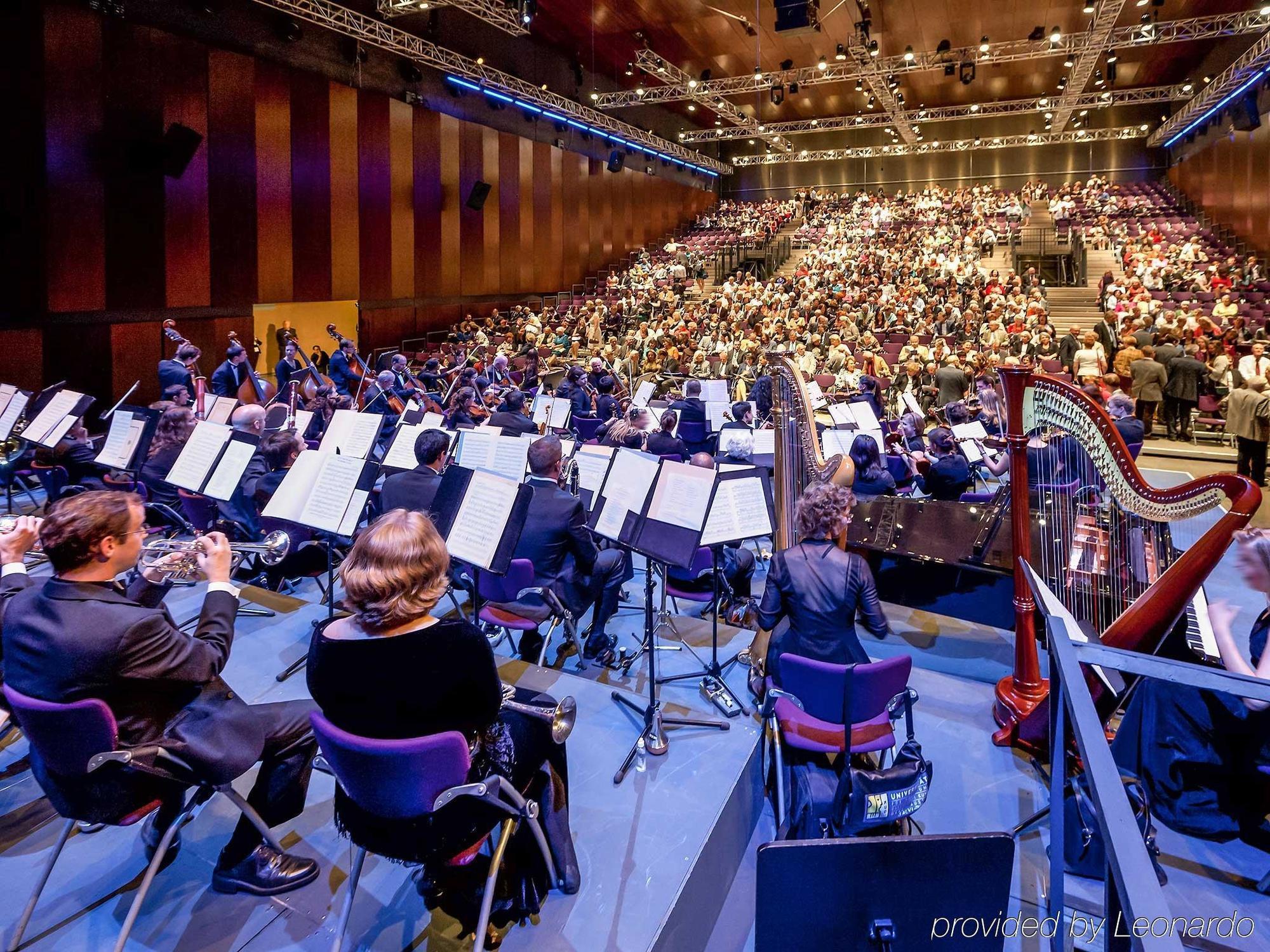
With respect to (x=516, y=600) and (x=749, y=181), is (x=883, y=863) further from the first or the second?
(x=749, y=181)

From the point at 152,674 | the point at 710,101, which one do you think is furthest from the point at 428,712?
the point at 710,101

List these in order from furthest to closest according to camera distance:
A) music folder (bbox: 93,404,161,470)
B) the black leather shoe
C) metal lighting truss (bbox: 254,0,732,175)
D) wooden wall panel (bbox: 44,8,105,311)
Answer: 1. metal lighting truss (bbox: 254,0,732,175)
2. wooden wall panel (bbox: 44,8,105,311)
3. music folder (bbox: 93,404,161,470)
4. the black leather shoe

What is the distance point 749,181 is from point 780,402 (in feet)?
88.6

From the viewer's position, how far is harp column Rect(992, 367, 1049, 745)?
3.05m

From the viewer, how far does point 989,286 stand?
13.8m

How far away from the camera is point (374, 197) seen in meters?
13.9

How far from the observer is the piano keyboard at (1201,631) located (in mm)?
2859

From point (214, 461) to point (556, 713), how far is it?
120 inches

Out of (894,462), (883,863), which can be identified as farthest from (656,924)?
(894,462)

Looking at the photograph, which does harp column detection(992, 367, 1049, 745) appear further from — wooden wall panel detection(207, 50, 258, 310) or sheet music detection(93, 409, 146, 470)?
wooden wall panel detection(207, 50, 258, 310)

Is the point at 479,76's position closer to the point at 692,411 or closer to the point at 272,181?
the point at 272,181

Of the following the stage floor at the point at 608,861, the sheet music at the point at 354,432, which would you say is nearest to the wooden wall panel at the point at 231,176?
the sheet music at the point at 354,432

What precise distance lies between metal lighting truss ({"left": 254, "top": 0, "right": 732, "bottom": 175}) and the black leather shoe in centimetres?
1136

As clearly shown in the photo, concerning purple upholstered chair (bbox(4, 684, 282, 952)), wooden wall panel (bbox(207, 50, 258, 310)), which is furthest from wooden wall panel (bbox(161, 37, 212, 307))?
purple upholstered chair (bbox(4, 684, 282, 952))
